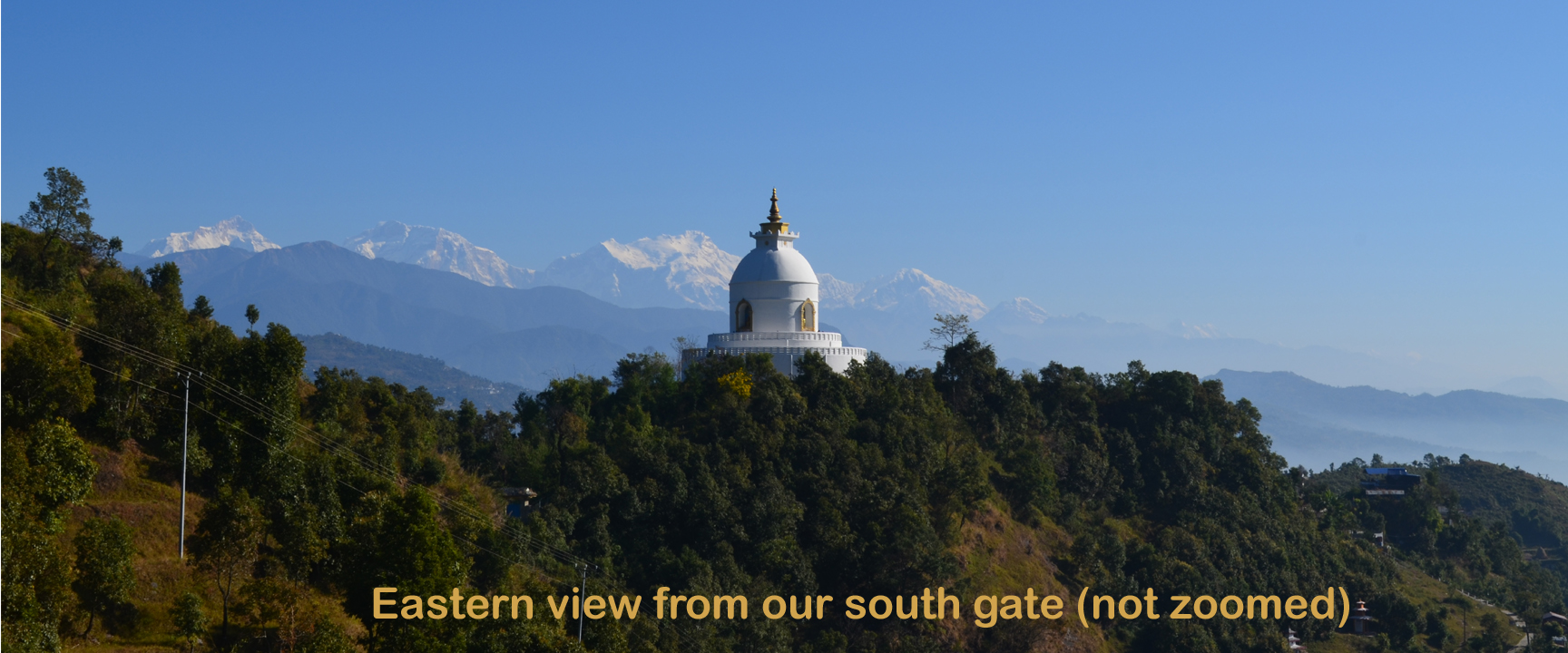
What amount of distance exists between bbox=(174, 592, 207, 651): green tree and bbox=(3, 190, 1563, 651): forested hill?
6 centimetres

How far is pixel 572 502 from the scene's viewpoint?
4003cm

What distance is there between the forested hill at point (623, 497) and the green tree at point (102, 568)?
67mm

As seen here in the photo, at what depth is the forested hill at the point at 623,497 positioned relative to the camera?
27.4m

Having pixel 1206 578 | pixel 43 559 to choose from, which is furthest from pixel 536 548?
pixel 1206 578

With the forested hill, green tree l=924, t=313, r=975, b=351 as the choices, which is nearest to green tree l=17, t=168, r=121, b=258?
the forested hill

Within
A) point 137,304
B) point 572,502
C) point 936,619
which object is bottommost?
point 936,619

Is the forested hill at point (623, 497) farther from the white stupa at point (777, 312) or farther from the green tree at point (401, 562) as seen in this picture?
the white stupa at point (777, 312)

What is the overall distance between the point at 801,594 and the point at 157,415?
19.9 m

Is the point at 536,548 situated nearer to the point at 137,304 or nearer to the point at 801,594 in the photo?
the point at 801,594

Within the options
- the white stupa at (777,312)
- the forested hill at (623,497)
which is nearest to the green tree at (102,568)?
the forested hill at (623,497)

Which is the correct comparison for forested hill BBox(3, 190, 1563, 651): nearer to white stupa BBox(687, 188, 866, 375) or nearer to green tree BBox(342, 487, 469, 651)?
green tree BBox(342, 487, 469, 651)

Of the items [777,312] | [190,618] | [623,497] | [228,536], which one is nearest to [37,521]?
[190,618]

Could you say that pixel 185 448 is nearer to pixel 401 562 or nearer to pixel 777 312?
pixel 401 562

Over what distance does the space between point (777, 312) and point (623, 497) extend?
12.7m
